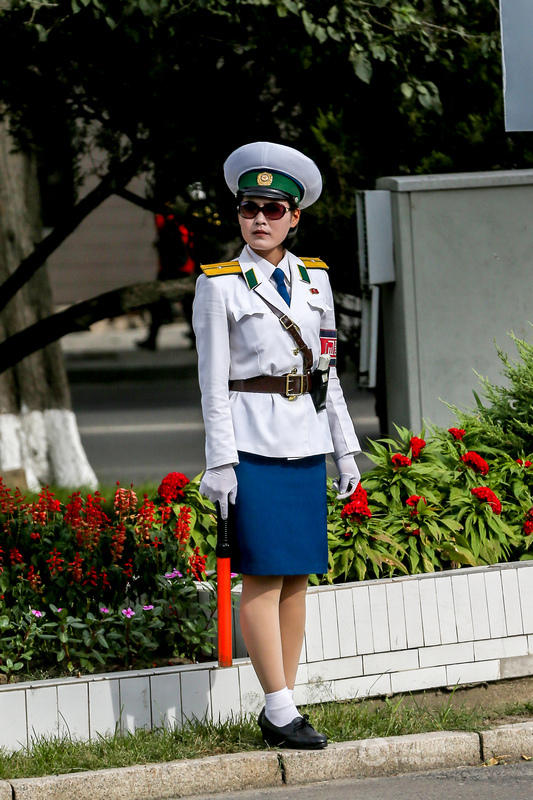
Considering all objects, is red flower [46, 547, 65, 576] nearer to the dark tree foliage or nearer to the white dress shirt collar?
the white dress shirt collar

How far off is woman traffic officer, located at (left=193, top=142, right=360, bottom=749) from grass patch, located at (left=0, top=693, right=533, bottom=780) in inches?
7.0

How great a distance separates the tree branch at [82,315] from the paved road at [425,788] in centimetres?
512

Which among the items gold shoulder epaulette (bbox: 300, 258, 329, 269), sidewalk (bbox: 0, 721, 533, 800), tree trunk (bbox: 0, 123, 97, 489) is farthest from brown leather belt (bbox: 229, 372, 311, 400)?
tree trunk (bbox: 0, 123, 97, 489)

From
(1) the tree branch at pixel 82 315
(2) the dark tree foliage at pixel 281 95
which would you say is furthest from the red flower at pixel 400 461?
(1) the tree branch at pixel 82 315

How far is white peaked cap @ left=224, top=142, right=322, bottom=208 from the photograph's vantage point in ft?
15.2

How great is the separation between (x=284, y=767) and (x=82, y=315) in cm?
518

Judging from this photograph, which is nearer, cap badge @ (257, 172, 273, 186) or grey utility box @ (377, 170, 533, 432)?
cap badge @ (257, 172, 273, 186)

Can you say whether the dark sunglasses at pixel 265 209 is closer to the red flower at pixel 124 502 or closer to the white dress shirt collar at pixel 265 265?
the white dress shirt collar at pixel 265 265

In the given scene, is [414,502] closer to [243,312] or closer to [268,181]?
[243,312]

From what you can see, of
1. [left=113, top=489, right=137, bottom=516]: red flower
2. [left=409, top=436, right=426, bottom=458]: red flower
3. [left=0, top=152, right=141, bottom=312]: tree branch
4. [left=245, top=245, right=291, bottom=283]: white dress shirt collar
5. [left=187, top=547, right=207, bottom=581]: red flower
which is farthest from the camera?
[left=0, top=152, right=141, bottom=312]: tree branch

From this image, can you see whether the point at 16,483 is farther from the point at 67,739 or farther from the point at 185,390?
the point at 185,390

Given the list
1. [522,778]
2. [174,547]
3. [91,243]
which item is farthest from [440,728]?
[91,243]

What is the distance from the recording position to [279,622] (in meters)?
4.73

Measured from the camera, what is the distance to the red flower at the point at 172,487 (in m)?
5.73
